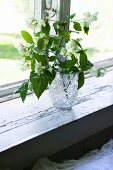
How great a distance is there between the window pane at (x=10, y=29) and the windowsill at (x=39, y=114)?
14 cm

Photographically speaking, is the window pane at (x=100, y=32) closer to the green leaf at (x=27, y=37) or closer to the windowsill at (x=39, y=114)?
the windowsill at (x=39, y=114)

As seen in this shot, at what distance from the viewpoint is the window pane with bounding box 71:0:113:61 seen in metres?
1.74

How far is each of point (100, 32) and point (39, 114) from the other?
72 cm

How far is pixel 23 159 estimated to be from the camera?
1.14 metres

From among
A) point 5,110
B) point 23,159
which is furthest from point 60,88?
point 23,159

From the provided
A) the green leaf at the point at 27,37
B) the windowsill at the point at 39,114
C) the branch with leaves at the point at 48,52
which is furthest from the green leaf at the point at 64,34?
the windowsill at the point at 39,114

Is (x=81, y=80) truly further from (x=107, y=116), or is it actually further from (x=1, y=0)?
(x=1, y=0)

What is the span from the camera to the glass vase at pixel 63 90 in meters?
1.33

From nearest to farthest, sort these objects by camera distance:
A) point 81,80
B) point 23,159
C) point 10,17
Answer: point 23,159
point 81,80
point 10,17

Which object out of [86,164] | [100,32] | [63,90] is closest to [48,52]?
[63,90]

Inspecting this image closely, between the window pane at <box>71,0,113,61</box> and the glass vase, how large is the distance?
1.47 ft

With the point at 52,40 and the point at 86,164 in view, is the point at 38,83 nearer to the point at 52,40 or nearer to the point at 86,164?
the point at 52,40

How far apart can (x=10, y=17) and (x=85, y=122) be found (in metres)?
0.52

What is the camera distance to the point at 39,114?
1343 mm
